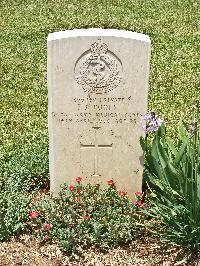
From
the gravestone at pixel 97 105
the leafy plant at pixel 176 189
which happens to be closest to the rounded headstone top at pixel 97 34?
the gravestone at pixel 97 105

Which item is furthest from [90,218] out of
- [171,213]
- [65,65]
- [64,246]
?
→ [65,65]

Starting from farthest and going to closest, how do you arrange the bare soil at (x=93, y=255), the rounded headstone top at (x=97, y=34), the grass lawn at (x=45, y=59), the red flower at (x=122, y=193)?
the grass lawn at (x=45, y=59) → the red flower at (x=122, y=193) → the bare soil at (x=93, y=255) → the rounded headstone top at (x=97, y=34)

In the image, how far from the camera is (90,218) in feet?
16.0

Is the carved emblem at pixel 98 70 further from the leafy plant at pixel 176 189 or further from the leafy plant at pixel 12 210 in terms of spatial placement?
the leafy plant at pixel 12 210

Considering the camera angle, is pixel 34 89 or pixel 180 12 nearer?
pixel 34 89

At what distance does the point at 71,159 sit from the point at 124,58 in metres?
1.07

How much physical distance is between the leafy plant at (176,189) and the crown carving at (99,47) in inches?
33.7

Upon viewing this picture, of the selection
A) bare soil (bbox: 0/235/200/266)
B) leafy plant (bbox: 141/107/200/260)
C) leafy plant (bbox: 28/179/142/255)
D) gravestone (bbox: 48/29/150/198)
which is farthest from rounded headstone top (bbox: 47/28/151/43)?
bare soil (bbox: 0/235/200/266)

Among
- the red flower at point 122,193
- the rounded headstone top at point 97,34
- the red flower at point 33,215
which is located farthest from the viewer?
the red flower at point 122,193

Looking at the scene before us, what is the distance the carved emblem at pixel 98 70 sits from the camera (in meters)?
4.57

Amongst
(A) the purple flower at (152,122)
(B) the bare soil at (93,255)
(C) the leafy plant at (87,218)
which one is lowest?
(B) the bare soil at (93,255)

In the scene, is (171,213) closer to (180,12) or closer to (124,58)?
(124,58)

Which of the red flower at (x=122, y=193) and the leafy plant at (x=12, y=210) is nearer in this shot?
the leafy plant at (x=12, y=210)

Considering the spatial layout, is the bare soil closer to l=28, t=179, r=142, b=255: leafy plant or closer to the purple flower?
l=28, t=179, r=142, b=255: leafy plant
